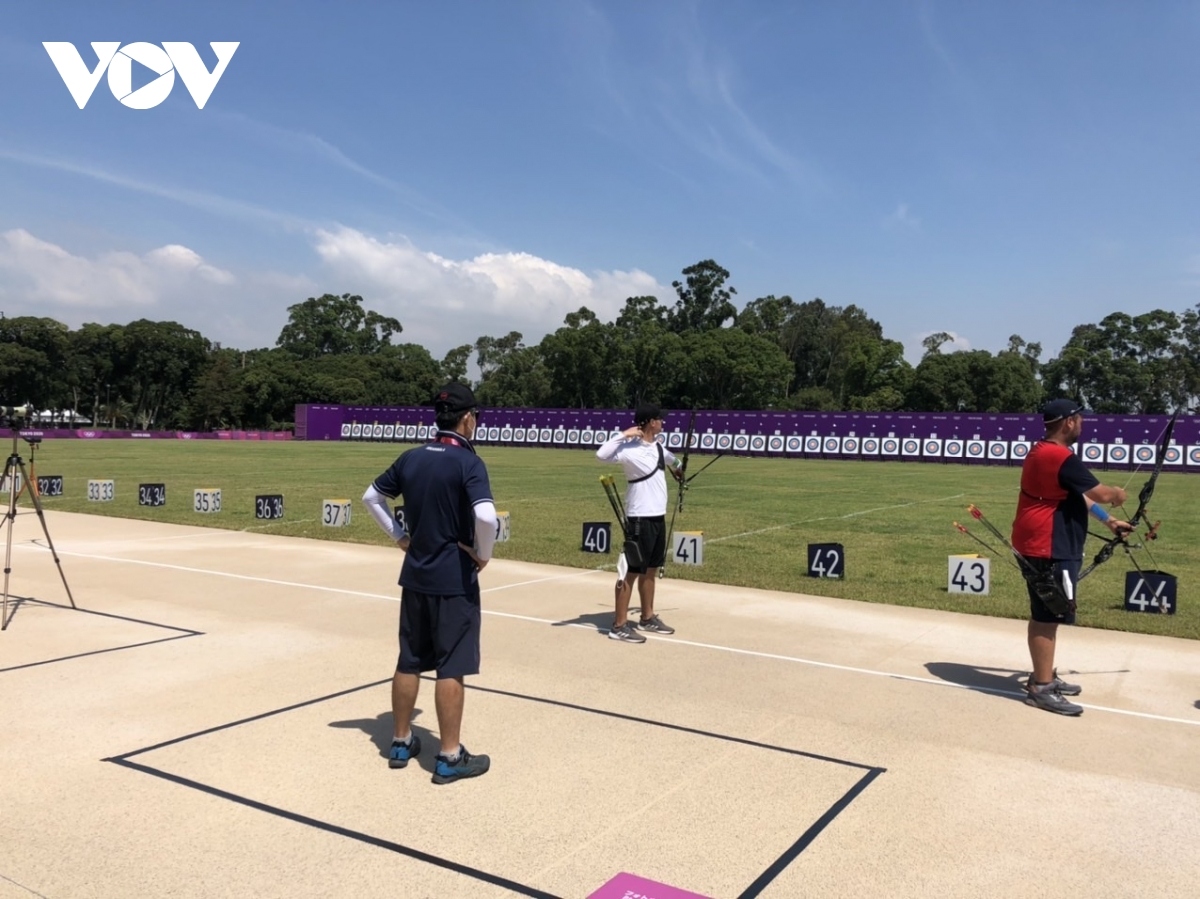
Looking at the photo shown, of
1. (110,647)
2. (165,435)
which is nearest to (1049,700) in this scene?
(110,647)

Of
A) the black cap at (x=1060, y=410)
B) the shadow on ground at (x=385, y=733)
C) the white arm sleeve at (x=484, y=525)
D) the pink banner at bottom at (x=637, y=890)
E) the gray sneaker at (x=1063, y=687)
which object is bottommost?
the shadow on ground at (x=385, y=733)

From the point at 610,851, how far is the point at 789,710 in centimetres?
231

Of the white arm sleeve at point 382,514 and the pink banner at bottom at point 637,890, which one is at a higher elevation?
the white arm sleeve at point 382,514

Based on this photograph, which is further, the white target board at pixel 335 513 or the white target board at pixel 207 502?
the white target board at pixel 207 502

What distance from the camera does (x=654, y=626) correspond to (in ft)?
26.4

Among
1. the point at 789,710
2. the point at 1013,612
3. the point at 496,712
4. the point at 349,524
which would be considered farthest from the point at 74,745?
the point at 349,524

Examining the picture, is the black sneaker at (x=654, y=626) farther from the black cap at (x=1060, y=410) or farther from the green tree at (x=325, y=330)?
the green tree at (x=325, y=330)

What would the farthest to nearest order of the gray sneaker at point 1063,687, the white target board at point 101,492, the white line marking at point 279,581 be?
the white target board at point 101,492
the white line marking at point 279,581
the gray sneaker at point 1063,687

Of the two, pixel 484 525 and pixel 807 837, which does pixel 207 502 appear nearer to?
pixel 484 525

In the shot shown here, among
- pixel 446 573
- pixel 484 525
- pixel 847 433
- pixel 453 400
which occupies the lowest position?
pixel 446 573

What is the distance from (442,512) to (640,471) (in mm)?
3331

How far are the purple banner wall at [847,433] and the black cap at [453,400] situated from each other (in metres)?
39.3

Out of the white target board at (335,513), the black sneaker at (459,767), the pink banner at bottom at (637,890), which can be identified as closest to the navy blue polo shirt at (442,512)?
the black sneaker at (459,767)

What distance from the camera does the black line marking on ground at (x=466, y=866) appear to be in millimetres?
3545
